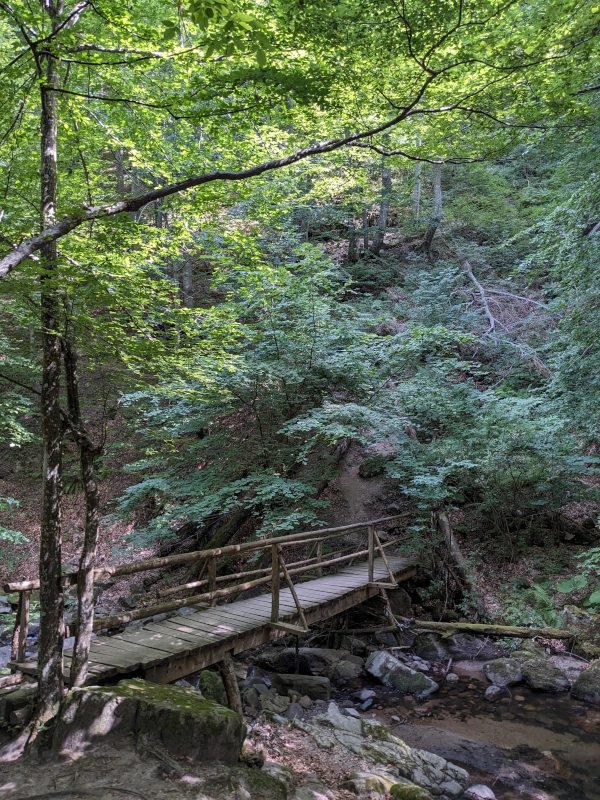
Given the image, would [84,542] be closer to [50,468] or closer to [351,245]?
[50,468]

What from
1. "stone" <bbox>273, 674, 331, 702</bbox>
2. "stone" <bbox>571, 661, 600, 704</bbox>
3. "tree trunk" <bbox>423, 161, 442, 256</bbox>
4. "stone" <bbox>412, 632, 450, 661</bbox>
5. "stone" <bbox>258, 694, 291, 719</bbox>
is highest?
"tree trunk" <bbox>423, 161, 442, 256</bbox>

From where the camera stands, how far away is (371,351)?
32.6ft

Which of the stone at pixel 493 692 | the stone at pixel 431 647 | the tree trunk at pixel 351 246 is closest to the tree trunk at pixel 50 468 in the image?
Result: the stone at pixel 493 692

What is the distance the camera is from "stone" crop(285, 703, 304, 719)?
6.02 metres

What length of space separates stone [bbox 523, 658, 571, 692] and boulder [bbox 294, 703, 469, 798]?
2.72 m

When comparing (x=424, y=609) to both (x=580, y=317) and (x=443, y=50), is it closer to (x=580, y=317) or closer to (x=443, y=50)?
(x=580, y=317)

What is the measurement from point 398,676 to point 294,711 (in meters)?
2.15

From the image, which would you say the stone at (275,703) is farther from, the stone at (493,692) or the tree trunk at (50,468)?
the tree trunk at (50,468)

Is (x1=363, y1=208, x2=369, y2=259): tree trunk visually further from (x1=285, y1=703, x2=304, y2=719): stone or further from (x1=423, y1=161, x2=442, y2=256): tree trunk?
(x1=285, y1=703, x2=304, y2=719): stone

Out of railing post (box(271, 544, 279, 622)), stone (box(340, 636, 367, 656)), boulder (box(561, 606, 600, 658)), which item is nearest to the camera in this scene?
railing post (box(271, 544, 279, 622))

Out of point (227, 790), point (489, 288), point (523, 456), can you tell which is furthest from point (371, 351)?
point (489, 288)

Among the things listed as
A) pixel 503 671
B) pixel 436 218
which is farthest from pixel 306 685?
pixel 436 218

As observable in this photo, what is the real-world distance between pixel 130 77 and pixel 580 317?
7.81 m

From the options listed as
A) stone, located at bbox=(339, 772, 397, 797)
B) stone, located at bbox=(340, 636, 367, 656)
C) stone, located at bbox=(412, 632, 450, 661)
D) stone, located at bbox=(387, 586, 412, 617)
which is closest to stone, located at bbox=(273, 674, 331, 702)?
stone, located at bbox=(340, 636, 367, 656)
